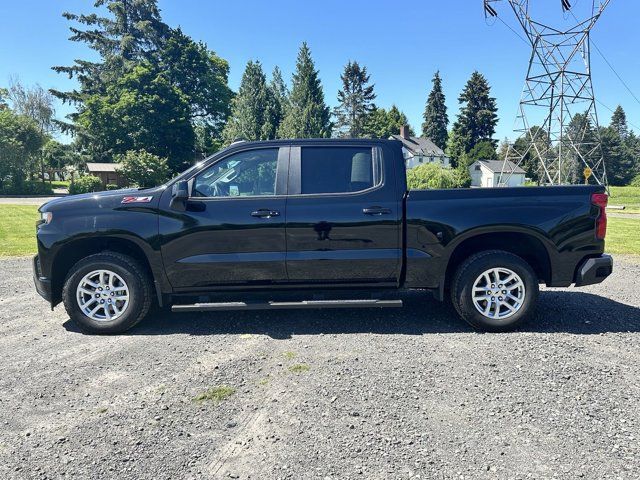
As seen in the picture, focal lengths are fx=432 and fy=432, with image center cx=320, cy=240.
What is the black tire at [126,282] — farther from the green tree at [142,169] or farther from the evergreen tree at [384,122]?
the evergreen tree at [384,122]

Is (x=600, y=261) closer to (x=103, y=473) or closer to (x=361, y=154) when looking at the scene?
(x=361, y=154)

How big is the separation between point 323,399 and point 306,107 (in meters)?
50.2

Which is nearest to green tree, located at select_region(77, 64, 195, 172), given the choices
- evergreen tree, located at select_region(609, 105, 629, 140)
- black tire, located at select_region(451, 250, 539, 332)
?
black tire, located at select_region(451, 250, 539, 332)

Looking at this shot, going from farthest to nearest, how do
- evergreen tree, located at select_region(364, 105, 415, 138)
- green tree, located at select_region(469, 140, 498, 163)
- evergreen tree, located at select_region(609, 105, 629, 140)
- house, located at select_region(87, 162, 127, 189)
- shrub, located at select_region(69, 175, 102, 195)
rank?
evergreen tree, located at select_region(609, 105, 629, 140)
evergreen tree, located at select_region(364, 105, 415, 138)
green tree, located at select_region(469, 140, 498, 163)
house, located at select_region(87, 162, 127, 189)
shrub, located at select_region(69, 175, 102, 195)

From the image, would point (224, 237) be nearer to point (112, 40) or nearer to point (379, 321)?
point (379, 321)

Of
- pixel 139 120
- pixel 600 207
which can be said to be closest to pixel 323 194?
pixel 600 207

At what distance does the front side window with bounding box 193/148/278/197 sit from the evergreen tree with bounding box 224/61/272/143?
4820cm

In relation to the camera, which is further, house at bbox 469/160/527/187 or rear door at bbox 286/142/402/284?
house at bbox 469/160/527/187

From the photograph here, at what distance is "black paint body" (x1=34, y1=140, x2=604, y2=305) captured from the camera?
173 inches

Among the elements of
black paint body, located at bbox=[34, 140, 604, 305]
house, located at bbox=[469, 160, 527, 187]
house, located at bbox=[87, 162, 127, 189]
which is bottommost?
black paint body, located at bbox=[34, 140, 604, 305]

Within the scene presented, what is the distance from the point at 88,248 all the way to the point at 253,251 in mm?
1846

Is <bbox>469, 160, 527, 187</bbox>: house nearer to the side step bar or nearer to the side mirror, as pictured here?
the side step bar

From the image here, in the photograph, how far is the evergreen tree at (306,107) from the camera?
49656 mm

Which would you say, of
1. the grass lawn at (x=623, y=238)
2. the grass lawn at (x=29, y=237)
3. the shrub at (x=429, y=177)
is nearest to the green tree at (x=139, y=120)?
the shrub at (x=429, y=177)
